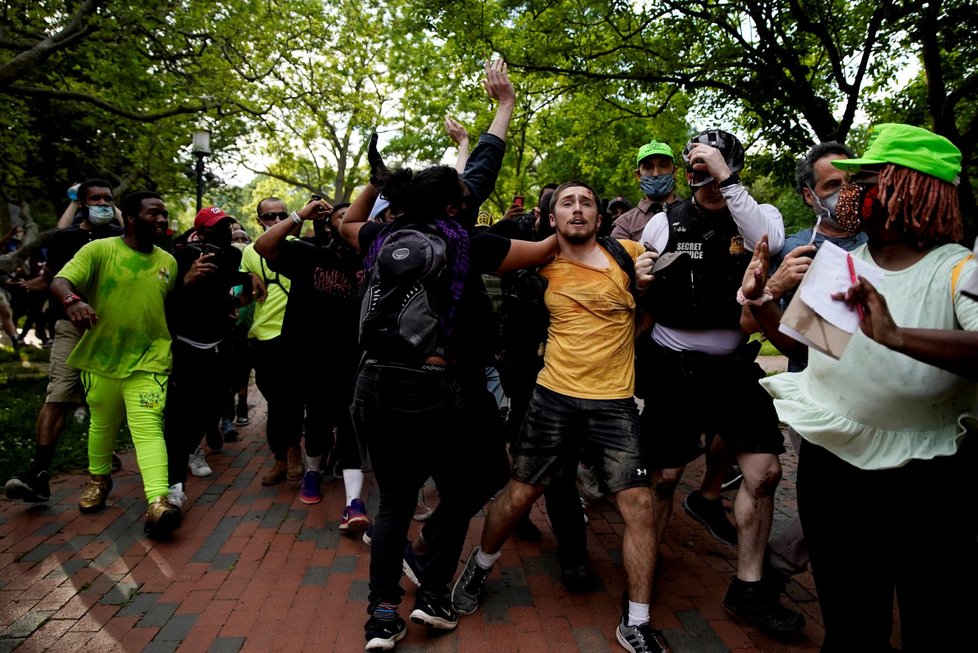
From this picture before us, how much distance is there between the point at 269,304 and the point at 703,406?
3567mm

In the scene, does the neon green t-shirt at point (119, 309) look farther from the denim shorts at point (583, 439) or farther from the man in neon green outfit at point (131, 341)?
the denim shorts at point (583, 439)

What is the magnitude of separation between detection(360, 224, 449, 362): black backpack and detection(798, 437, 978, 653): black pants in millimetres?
1573

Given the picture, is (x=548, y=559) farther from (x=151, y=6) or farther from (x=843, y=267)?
(x=151, y=6)

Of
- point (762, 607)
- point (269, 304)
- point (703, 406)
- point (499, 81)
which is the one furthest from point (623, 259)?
point (269, 304)

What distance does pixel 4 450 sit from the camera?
5.27 meters

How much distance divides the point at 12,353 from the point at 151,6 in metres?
6.54

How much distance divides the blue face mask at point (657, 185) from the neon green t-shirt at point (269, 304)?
3008 mm

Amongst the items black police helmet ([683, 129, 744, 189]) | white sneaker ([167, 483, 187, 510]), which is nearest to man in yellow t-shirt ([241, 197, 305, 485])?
white sneaker ([167, 483, 187, 510])

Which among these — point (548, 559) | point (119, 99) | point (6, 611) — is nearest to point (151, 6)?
point (119, 99)

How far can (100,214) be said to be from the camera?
4.66m

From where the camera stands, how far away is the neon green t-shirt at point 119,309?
3.96 metres

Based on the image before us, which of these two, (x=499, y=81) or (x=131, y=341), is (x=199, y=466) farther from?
(x=499, y=81)

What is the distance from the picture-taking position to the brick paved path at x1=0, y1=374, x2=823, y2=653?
284cm

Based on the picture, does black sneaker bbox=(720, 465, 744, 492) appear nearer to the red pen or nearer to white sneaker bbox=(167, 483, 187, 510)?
the red pen
